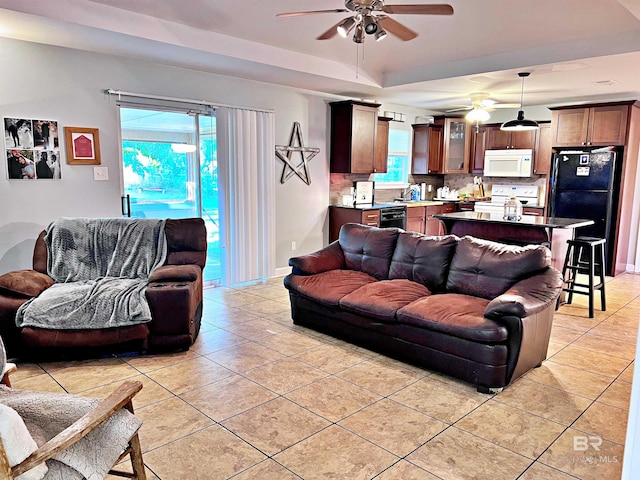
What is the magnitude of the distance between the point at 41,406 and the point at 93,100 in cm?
345

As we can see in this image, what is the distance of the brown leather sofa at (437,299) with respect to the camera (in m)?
2.91

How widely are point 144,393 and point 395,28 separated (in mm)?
3028

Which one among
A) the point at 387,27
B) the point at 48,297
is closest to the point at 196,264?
the point at 48,297

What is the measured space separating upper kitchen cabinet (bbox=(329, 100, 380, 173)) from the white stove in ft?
7.72

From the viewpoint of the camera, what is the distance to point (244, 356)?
350 centimetres

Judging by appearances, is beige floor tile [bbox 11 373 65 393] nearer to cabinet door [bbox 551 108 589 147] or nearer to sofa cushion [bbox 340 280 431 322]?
sofa cushion [bbox 340 280 431 322]

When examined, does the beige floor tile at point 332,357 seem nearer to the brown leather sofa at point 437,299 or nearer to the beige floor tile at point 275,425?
the brown leather sofa at point 437,299

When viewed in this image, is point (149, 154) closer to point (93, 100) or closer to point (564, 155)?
point (93, 100)

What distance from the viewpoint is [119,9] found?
3.69m

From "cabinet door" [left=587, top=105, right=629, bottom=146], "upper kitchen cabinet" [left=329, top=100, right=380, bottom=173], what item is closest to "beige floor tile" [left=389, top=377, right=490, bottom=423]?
"upper kitchen cabinet" [left=329, top=100, right=380, bottom=173]

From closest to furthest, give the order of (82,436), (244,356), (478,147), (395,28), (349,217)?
(82,436), (395,28), (244,356), (349,217), (478,147)

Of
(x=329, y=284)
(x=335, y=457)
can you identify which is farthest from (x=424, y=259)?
(x=335, y=457)

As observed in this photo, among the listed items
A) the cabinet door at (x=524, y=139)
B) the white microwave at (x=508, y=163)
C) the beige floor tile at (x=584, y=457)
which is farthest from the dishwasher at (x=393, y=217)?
the beige floor tile at (x=584, y=457)

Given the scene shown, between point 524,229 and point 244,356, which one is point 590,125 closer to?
point 524,229
